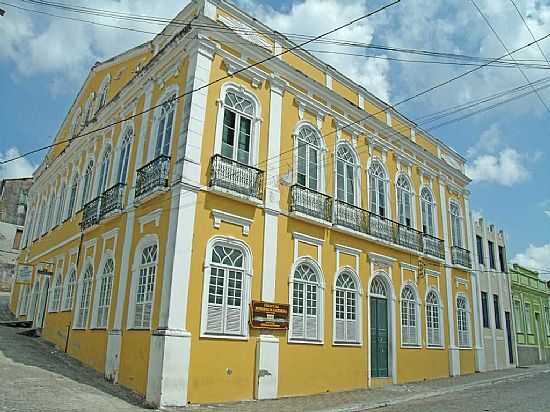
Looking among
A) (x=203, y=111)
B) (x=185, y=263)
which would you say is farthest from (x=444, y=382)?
(x=203, y=111)

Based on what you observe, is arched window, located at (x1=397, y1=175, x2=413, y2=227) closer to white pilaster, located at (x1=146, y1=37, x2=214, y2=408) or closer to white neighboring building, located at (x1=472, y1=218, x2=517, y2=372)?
white neighboring building, located at (x1=472, y1=218, x2=517, y2=372)

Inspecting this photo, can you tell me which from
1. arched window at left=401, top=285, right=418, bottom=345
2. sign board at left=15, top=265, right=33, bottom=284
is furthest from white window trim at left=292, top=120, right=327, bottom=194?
sign board at left=15, top=265, right=33, bottom=284

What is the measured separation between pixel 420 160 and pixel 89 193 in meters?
12.3

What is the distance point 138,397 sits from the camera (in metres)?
9.15

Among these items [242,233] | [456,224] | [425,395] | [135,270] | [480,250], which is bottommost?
[425,395]

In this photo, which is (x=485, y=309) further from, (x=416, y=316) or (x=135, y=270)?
(x=135, y=270)

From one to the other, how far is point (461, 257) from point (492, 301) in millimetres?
3584

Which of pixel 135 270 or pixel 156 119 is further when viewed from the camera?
pixel 156 119

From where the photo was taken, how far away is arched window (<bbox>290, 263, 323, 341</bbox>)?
11.4m

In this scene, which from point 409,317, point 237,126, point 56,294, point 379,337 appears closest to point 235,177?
point 237,126

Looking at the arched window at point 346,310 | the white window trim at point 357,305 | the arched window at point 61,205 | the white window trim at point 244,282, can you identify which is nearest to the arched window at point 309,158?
the white window trim at point 357,305

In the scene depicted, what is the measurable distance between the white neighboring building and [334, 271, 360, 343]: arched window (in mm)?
8236

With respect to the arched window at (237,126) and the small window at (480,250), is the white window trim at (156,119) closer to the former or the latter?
the arched window at (237,126)

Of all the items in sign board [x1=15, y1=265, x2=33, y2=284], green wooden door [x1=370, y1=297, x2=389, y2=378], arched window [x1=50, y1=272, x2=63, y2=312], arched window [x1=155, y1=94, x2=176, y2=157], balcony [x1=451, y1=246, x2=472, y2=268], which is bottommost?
green wooden door [x1=370, y1=297, x2=389, y2=378]
